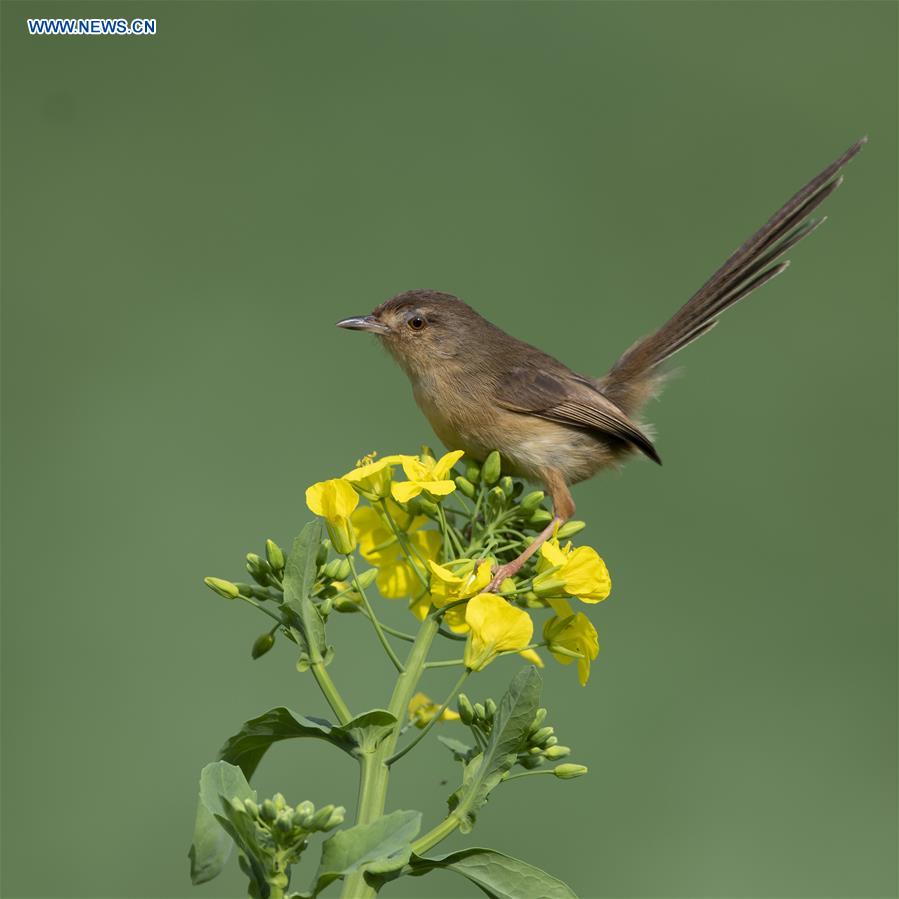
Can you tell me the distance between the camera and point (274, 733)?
1642mm

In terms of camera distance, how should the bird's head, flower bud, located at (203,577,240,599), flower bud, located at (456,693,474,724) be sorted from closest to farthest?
flower bud, located at (456,693,474,724), flower bud, located at (203,577,240,599), the bird's head

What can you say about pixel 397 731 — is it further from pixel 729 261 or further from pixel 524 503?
pixel 729 261

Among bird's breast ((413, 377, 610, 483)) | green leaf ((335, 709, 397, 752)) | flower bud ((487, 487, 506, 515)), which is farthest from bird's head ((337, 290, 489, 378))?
green leaf ((335, 709, 397, 752))

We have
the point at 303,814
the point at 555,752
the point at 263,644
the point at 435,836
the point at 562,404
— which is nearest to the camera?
the point at 303,814

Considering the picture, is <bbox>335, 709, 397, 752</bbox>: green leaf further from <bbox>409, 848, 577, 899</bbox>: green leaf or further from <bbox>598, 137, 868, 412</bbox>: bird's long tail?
<bbox>598, 137, 868, 412</bbox>: bird's long tail

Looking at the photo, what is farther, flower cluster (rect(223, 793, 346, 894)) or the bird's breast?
the bird's breast

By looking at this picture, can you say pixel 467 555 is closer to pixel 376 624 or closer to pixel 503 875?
pixel 376 624

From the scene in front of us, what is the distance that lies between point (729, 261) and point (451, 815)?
280cm

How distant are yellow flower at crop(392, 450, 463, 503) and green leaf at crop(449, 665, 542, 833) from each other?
42cm

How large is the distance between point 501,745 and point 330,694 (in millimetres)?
262

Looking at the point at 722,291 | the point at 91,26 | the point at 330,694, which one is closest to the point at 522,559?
the point at 330,694

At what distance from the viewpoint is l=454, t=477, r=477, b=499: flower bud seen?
2.33 m

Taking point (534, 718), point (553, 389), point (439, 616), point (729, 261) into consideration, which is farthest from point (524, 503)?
point (729, 261)

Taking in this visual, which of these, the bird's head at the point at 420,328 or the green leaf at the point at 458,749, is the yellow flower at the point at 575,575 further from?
the bird's head at the point at 420,328
